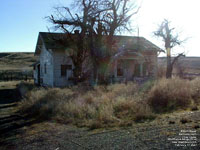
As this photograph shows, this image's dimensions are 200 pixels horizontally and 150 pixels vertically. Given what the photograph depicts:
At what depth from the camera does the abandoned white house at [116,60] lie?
1831cm

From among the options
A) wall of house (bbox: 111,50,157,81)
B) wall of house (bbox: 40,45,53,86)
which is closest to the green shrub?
wall of house (bbox: 111,50,157,81)

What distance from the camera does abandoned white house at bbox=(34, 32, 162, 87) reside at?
18312 millimetres

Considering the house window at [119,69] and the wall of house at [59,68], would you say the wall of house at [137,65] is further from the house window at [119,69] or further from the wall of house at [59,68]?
the wall of house at [59,68]

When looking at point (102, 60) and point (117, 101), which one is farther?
point (102, 60)

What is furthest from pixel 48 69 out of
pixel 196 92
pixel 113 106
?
pixel 196 92

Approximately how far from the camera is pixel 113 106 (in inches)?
316

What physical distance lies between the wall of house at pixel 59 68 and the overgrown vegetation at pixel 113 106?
25.0 ft

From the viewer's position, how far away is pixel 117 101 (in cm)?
830

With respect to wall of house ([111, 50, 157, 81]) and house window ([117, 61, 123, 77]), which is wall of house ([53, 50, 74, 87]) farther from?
house window ([117, 61, 123, 77])

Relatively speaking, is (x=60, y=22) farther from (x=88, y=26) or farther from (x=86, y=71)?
(x=86, y=71)

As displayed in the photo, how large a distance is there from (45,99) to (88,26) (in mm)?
7305

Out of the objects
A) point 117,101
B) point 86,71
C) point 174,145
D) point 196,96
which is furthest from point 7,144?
point 86,71

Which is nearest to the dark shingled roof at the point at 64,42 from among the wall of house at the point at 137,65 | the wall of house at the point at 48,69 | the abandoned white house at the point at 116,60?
the abandoned white house at the point at 116,60

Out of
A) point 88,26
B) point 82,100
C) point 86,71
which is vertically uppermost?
point 88,26
